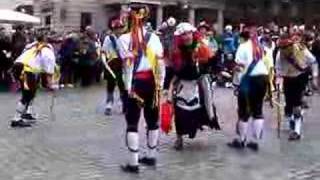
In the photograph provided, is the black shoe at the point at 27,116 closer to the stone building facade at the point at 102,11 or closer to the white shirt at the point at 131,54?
the white shirt at the point at 131,54

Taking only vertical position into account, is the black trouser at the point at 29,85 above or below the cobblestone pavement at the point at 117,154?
above

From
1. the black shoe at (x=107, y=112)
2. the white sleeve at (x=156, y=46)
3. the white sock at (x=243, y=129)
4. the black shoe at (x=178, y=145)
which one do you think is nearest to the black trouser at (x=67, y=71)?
the black shoe at (x=107, y=112)

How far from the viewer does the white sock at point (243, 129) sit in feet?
38.7

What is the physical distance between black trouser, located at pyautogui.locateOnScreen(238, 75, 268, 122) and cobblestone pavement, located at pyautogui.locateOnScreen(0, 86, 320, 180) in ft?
1.78

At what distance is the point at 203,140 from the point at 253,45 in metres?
1.76

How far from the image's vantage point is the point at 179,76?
37.7 feet

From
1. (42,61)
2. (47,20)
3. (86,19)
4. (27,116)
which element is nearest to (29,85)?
(42,61)

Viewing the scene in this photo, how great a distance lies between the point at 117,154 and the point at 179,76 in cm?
141

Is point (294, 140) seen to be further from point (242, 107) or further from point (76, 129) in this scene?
point (76, 129)

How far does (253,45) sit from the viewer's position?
1185 centimetres

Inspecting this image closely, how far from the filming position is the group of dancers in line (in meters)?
9.85

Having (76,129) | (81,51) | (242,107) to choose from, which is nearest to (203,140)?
(242,107)

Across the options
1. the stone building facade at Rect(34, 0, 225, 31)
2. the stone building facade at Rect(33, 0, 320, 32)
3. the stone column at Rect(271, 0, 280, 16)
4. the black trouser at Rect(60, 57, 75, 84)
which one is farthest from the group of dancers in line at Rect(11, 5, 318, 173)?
the stone column at Rect(271, 0, 280, 16)

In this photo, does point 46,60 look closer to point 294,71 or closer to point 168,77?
point 168,77
